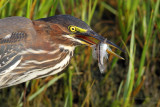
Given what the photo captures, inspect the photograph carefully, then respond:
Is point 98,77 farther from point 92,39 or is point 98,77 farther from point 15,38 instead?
point 15,38

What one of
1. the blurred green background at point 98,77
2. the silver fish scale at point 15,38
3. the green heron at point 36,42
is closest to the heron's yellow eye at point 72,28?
the green heron at point 36,42

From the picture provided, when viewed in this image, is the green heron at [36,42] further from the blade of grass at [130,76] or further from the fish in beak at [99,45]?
the blade of grass at [130,76]

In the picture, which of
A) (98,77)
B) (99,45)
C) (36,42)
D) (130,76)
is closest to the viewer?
(99,45)

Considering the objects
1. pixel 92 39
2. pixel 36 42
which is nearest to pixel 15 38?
pixel 36 42

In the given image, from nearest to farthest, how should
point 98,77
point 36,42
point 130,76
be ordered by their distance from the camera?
point 36,42
point 130,76
point 98,77

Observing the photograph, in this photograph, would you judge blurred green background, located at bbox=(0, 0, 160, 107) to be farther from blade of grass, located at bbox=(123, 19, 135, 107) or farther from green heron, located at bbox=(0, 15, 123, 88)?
green heron, located at bbox=(0, 15, 123, 88)

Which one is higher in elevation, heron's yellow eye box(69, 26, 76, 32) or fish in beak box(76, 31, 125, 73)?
heron's yellow eye box(69, 26, 76, 32)

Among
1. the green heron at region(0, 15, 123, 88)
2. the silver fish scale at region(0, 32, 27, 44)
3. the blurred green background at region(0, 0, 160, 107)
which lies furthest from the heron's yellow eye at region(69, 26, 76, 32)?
the blurred green background at region(0, 0, 160, 107)

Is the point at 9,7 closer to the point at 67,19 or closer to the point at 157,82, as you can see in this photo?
the point at 67,19
